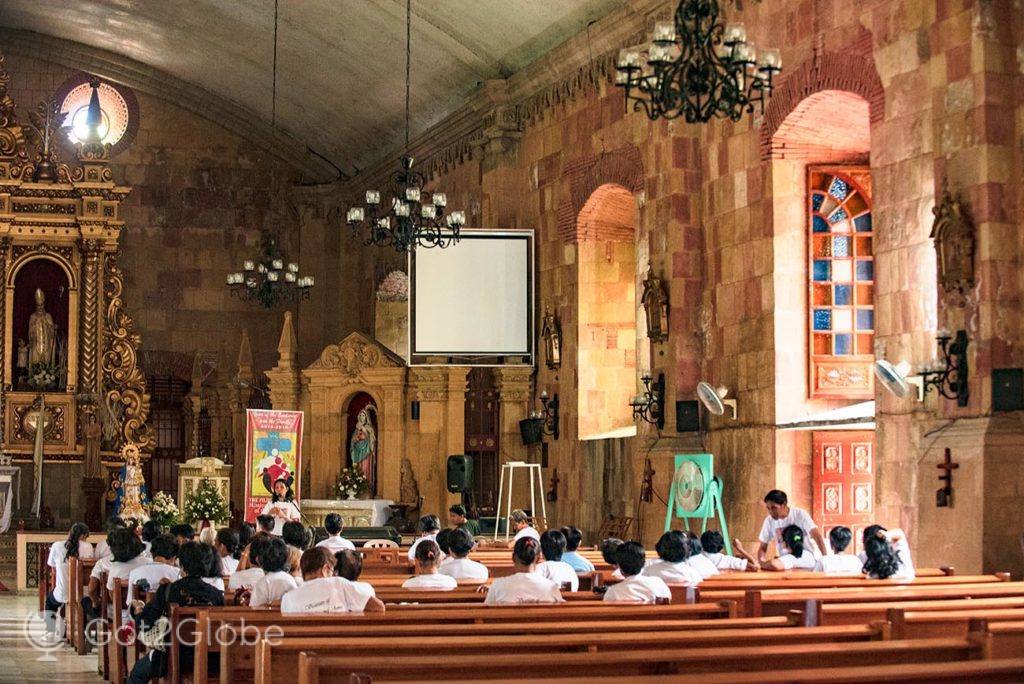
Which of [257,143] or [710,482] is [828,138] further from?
[257,143]

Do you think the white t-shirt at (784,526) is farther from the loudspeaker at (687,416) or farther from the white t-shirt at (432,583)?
the loudspeaker at (687,416)

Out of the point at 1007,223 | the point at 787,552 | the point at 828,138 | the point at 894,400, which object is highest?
the point at 828,138

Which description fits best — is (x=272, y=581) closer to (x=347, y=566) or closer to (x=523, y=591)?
(x=347, y=566)

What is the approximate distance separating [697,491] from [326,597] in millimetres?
8192

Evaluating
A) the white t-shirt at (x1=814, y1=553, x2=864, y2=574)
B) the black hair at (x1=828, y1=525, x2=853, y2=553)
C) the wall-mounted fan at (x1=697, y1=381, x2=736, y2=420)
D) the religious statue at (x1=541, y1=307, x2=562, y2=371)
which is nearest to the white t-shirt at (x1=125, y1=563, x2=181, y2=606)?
the black hair at (x1=828, y1=525, x2=853, y2=553)

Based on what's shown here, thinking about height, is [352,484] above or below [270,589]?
above

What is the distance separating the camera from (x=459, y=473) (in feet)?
68.9

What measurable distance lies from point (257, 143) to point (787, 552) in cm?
1896

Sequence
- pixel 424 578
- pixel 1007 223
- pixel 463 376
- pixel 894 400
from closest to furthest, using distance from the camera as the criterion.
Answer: pixel 424 578 → pixel 1007 223 → pixel 894 400 → pixel 463 376

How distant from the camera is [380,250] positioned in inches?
1129

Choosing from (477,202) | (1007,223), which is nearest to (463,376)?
(477,202)

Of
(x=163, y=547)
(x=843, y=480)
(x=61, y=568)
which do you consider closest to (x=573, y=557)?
A: (x=163, y=547)

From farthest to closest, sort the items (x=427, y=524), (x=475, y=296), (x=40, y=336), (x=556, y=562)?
(x=40, y=336) < (x=475, y=296) < (x=427, y=524) < (x=556, y=562)

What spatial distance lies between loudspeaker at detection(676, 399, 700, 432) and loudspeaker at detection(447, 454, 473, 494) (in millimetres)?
4235
